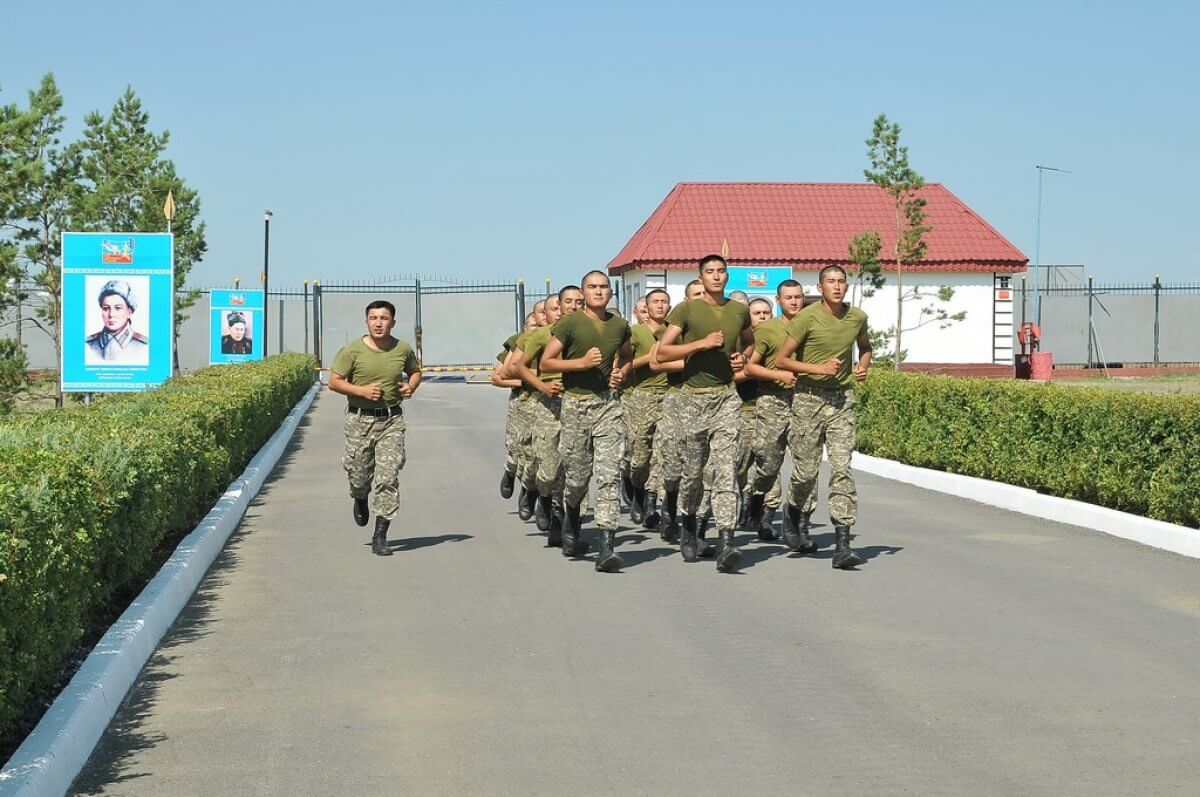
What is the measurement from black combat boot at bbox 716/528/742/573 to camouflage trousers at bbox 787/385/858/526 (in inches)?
29.7

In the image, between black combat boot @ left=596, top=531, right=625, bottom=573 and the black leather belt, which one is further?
the black leather belt

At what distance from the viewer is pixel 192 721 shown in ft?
23.3

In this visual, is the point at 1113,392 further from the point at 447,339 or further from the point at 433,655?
the point at 447,339

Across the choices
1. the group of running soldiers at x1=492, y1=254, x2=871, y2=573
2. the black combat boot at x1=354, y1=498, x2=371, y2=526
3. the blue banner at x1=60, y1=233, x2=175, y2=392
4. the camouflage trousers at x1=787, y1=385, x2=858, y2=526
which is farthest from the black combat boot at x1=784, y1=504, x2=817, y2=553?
the blue banner at x1=60, y1=233, x2=175, y2=392

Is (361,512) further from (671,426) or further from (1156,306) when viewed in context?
(1156,306)

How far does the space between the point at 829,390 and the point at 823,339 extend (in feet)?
1.27

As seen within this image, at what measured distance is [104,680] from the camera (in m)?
7.07

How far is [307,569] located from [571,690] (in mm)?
4410

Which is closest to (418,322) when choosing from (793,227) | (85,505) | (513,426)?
(793,227)

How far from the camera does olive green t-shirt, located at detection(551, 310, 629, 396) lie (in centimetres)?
1152

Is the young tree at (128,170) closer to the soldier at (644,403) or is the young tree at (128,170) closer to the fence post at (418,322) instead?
the fence post at (418,322)

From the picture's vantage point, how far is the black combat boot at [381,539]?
40.4 ft

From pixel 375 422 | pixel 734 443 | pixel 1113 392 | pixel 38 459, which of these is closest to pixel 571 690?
pixel 38 459

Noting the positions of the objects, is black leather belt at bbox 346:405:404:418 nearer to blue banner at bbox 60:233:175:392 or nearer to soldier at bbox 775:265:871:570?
soldier at bbox 775:265:871:570
